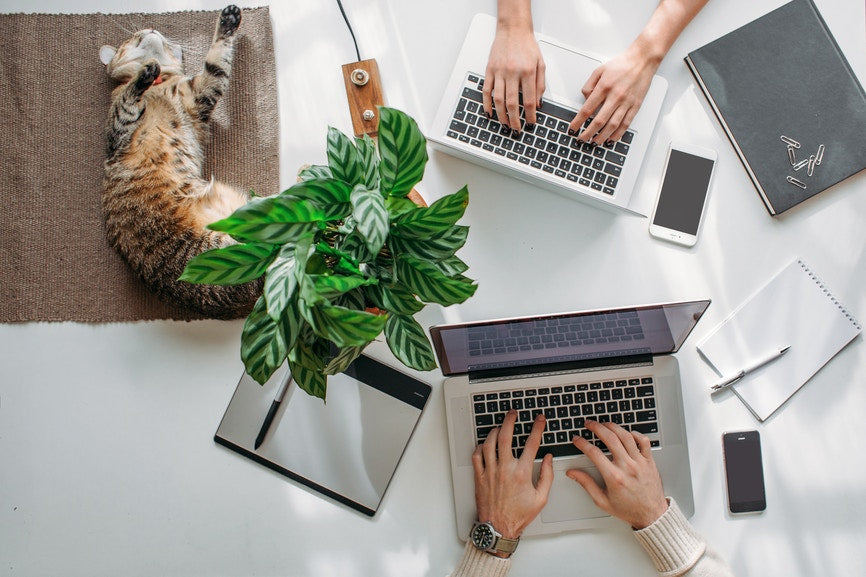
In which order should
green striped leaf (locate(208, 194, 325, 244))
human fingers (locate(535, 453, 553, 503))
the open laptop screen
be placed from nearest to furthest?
green striped leaf (locate(208, 194, 325, 244)), the open laptop screen, human fingers (locate(535, 453, 553, 503))

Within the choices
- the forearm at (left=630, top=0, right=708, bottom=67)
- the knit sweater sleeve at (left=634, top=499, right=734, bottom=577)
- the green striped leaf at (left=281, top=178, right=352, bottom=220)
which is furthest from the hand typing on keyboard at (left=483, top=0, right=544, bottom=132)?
the knit sweater sleeve at (left=634, top=499, right=734, bottom=577)

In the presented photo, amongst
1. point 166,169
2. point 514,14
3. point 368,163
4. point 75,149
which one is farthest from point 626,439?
point 75,149

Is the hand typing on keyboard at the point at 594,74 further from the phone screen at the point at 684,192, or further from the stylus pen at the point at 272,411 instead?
the stylus pen at the point at 272,411

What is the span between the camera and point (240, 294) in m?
1.05

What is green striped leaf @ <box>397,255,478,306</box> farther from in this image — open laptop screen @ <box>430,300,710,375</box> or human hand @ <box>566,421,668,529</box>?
human hand @ <box>566,421,668,529</box>

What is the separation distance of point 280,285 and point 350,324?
0.28ft

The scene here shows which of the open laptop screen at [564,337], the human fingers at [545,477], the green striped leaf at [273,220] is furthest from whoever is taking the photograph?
the human fingers at [545,477]

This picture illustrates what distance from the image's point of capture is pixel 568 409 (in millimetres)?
1060

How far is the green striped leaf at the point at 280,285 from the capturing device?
59 centimetres

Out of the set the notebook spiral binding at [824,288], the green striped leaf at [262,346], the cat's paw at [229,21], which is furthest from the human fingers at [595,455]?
the cat's paw at [229,21]

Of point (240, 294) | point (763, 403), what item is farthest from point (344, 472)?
point (763, 403)

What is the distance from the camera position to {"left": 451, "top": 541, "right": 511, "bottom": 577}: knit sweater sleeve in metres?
1.01

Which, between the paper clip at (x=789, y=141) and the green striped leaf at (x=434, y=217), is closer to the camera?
the green striped leaf at (x=434, y=217)

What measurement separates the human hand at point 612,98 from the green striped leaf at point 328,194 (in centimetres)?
49
